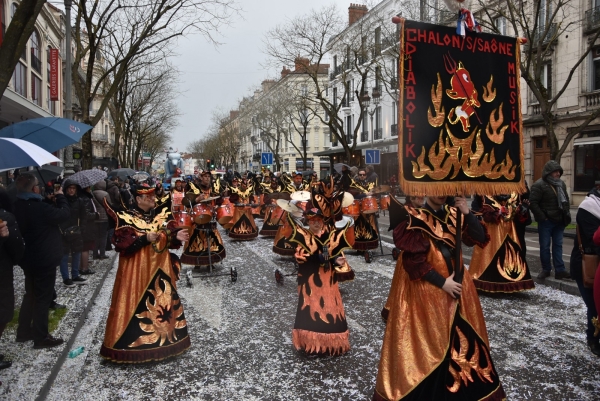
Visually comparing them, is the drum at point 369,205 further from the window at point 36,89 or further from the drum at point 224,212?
the window at point 36,89

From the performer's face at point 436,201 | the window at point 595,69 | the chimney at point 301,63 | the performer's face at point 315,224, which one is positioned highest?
the chimney at point 301,63

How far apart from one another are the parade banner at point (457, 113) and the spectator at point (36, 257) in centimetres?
411

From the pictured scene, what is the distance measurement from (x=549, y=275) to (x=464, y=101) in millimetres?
6029

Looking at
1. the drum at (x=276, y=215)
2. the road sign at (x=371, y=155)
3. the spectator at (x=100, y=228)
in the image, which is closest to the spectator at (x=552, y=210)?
the drum at (x=276, y=215)

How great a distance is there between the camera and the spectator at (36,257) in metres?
5.53

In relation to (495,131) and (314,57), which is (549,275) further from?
(314,57)

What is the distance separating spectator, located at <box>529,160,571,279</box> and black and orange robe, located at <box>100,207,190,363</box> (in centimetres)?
601

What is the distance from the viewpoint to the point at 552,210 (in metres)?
8.30

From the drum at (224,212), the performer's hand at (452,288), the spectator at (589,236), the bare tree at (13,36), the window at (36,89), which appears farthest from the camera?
the window at (36,89)

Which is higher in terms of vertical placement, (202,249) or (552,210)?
(552,210)

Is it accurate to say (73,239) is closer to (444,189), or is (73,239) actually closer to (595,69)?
(444,189)

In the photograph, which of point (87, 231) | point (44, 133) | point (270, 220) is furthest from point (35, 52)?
point (44, 133)

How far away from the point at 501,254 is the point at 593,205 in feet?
8.74

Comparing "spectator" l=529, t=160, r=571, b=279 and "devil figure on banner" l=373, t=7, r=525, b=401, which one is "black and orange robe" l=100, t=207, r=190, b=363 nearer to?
"devil figure on banner" l=373, t=7, r=525, b=401
